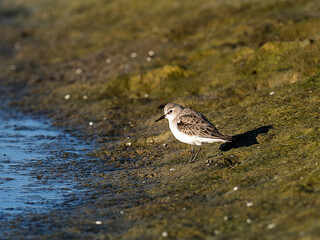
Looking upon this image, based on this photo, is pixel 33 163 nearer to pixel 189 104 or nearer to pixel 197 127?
pixel 197 127

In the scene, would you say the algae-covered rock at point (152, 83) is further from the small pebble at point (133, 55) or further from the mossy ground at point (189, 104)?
the small pebble at point (133, 55)

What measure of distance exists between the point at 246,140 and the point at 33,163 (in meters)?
6.40

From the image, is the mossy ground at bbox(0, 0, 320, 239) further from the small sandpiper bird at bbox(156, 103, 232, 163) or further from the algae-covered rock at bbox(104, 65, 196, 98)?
the small sandpiper bird at bbox(156, 103, 232, 163)

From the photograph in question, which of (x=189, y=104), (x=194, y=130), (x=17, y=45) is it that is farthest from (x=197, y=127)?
Answer: (x=17, y=45)

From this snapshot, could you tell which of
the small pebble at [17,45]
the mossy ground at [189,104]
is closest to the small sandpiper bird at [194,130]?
the mossy ground at [189,104]

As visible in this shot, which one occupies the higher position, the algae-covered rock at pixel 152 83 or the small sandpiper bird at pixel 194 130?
the algae-covered rock at pixel 152 83

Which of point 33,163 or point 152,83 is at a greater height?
point 152,83

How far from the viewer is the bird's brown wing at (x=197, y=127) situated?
1365 centimetres

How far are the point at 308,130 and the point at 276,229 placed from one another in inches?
206

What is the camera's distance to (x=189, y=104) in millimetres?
19703

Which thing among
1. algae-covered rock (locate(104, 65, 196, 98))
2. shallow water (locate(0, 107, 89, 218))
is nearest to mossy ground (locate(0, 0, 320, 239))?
algae-covered rock (locate(104, 65, 196, 98))

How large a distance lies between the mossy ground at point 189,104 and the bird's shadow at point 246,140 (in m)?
0.06

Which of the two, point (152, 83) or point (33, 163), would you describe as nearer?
point (33, 163)

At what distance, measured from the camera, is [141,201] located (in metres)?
12.2
